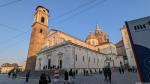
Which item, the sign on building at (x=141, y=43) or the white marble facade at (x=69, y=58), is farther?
the white marble facade at (x=69, y=58)

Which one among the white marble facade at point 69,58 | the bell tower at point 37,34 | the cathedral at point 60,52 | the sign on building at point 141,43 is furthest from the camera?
the bell tower at point 37,34

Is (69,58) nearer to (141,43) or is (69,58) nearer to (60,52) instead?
(60,52)

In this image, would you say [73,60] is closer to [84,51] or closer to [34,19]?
[84,51]

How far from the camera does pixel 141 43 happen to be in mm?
2520

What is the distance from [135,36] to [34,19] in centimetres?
4640

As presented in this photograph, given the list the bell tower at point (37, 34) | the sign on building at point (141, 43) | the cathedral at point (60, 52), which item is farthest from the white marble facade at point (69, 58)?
the sign on building at point (141, 43)

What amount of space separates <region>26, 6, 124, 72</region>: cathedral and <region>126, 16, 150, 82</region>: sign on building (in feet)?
81.6

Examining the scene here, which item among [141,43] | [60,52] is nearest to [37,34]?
[60,52]

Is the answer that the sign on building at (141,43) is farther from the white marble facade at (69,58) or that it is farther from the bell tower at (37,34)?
the bell tower at (37,34)

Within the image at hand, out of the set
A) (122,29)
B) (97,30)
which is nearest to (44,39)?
(122,29)

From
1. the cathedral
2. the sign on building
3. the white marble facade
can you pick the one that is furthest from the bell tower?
the sign on building

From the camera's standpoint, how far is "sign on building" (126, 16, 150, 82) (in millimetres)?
2338

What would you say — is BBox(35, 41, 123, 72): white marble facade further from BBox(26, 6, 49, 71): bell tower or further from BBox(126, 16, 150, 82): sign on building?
BBox(126, 16, 150, 82): sign on building

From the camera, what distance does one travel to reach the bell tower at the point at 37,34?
1568 inches
